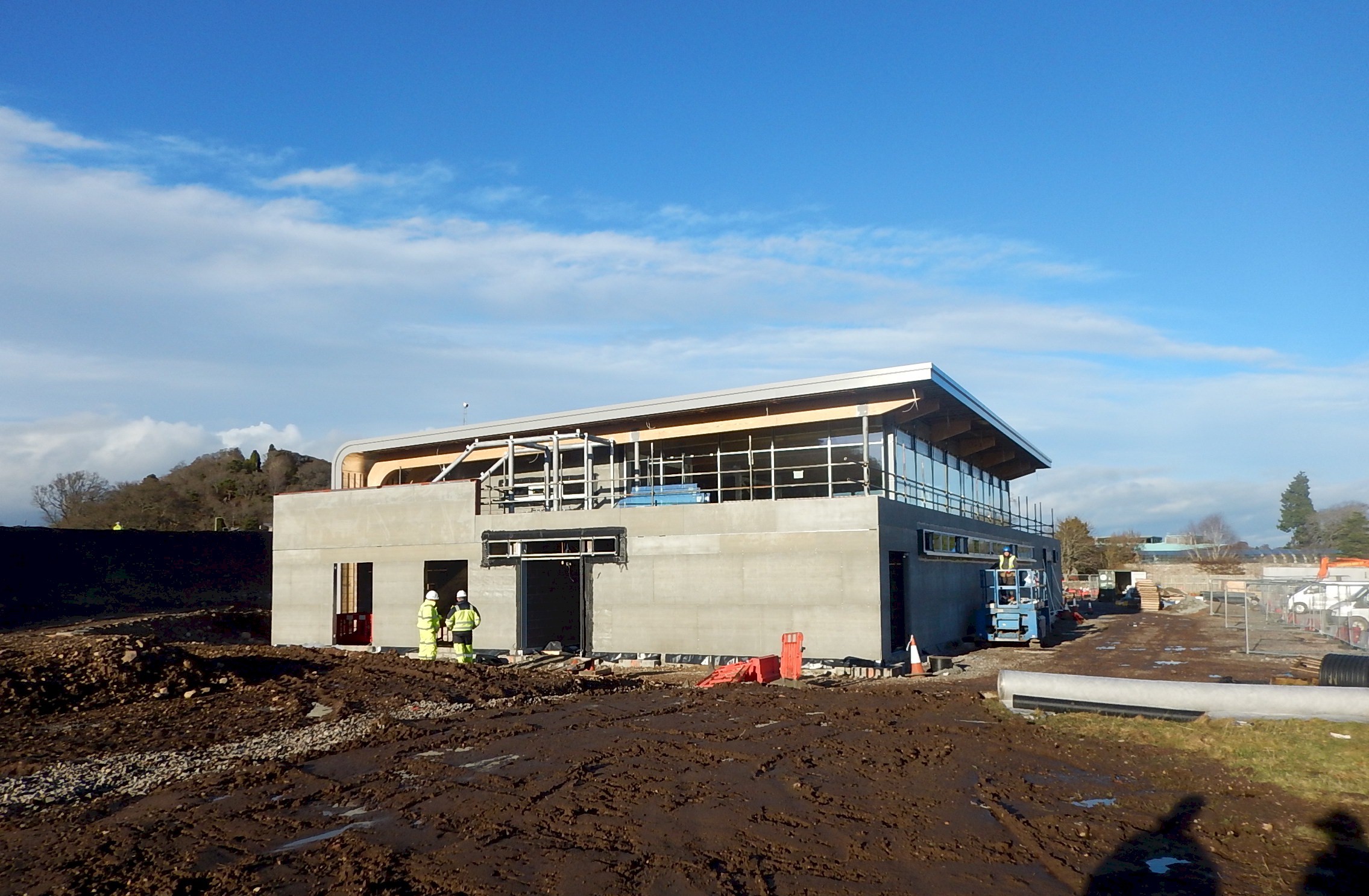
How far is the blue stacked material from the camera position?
25141mm

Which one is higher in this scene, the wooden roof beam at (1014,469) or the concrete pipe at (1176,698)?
the wooden roof beam at (1014,469)

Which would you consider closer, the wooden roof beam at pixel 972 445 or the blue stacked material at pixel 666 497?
the blue stacked material at pixel 666 497

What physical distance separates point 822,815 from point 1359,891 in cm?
418

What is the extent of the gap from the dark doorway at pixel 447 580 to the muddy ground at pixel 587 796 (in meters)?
14.9

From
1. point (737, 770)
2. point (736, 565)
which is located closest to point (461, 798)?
point (737, 770)

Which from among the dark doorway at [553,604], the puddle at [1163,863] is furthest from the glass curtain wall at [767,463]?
the puddle at [1163,863]

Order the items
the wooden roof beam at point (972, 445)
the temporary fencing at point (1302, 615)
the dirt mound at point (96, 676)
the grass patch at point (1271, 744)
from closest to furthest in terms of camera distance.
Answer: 1. the grass patch at point (1271, 744)
2. the dirt mound at point (96, 676)
3. the temporary fencing at point (1302, 615)
4. the wooden roof beam at point (972, 445)

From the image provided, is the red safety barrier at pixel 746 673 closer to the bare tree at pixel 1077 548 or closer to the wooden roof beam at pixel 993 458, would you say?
the wooden roof beam at pixel 993 458

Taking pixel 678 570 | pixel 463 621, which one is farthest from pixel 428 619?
pixel 678 570

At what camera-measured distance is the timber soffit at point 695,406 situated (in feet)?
79.8

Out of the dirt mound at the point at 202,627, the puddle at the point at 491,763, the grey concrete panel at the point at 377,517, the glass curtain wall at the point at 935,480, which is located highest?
the glass curtain wall at the point at 935,480

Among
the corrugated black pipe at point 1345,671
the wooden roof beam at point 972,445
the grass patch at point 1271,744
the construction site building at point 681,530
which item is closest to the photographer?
the grass patch at point 1271,744

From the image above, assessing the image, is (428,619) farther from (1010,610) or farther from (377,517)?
(1010,610)

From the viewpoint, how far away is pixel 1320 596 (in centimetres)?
2986
